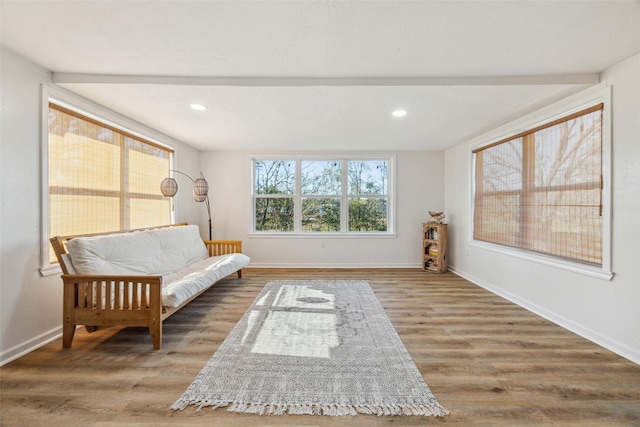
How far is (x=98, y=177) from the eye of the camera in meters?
2.74

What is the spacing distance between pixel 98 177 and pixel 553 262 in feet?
15.3

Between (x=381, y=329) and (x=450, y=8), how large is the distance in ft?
7.67

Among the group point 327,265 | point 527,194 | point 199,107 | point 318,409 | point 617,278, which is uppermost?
point 199,107

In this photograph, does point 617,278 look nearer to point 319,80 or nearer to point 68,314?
point 319,80

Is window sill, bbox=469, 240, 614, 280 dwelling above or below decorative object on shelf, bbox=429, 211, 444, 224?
below

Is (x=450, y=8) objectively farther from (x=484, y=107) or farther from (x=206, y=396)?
(x=206, y=396)

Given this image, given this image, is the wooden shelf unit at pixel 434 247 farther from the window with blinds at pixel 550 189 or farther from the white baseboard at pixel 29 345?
the white baseboard at pixel 29 345

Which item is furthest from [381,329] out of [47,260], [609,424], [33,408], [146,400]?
[47,260]

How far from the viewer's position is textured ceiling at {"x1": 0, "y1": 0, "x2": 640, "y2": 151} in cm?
146

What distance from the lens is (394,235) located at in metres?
4.73

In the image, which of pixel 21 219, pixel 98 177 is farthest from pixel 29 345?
pixel 98 177

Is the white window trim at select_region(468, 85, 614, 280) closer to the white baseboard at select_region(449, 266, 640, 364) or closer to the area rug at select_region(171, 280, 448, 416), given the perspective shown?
the white baseboard at select_region(449, 266, 640, 364)

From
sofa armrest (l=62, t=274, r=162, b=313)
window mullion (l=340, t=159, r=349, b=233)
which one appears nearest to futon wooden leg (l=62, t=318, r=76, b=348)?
sofa armrest (l=62, t=274, r=162, b=313)

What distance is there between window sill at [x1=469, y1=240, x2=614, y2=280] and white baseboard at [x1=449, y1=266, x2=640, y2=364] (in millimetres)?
467
